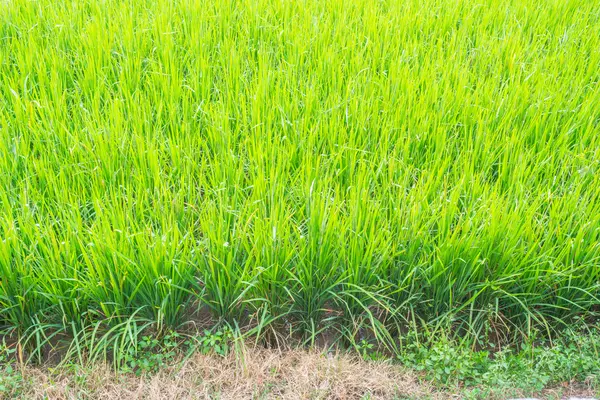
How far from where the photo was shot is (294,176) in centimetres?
269

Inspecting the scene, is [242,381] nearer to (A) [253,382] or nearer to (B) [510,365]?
(A) [253,382]

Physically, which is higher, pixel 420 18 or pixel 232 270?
pixel 420 18

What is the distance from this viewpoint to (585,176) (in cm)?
274

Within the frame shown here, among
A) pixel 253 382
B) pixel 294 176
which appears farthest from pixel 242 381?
pixel 294 176

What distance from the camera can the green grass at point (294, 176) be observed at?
2.30 m

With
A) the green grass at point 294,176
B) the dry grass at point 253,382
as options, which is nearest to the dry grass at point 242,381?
the dry grass at point 253,382

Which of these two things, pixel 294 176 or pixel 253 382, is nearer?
pixel 253 382

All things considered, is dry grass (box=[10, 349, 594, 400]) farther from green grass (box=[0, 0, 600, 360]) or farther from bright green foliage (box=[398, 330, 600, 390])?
green grass (box=[0, 0, 600, 360])

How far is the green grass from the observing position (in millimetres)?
2305

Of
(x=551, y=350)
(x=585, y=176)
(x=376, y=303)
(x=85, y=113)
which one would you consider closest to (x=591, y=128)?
(x=585, y=176)

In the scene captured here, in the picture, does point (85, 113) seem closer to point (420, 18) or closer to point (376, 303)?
point (376, 303)

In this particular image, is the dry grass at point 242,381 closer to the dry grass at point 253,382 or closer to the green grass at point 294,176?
the dry grass at point 253,382

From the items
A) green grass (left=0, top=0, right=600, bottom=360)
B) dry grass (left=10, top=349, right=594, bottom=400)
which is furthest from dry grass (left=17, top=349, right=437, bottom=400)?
green grass (left=0, top=0, right=600, bottom=360)

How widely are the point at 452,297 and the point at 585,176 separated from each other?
0.85m
